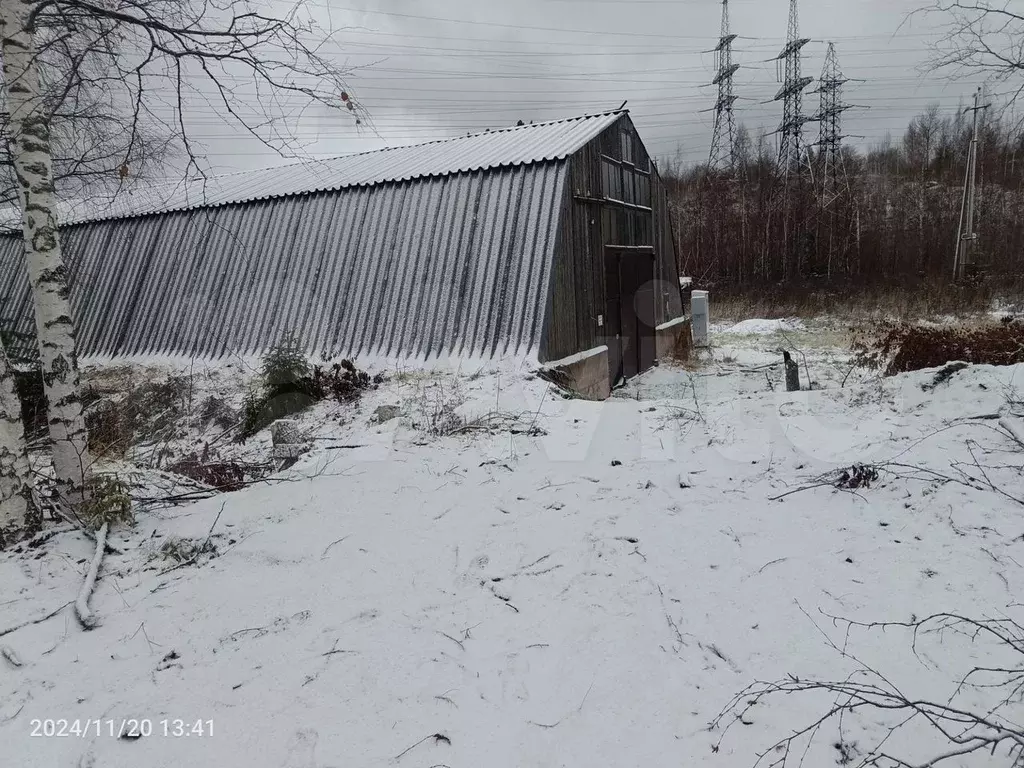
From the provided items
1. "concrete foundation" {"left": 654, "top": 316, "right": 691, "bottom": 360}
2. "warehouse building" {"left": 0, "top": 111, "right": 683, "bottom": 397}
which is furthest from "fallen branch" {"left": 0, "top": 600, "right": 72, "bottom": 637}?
"concrete foundation" {"left": 654, "top": 316, "right": 691, "bottom": 360}

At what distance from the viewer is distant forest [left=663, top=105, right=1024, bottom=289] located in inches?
1053

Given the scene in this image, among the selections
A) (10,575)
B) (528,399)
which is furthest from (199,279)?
(10,575)

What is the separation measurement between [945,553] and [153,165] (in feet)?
25.4

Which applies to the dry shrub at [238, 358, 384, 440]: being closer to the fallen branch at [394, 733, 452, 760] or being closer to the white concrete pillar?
the fallen branch at [394, 733, 452, 760]

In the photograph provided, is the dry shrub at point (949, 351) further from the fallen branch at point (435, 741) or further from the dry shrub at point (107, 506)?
the dry shrub at point (107, 506)

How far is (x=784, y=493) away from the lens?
15.2ft

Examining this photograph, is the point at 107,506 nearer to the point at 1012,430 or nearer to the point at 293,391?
the point at 293,391

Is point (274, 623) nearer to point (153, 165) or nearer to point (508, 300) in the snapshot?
point (153, 165)

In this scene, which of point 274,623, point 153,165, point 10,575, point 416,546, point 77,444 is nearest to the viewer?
point 274,623

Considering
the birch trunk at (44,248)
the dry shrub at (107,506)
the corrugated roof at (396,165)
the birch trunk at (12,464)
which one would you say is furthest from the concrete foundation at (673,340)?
the birch trunk at (12,464)

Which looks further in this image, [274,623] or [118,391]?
[118,391]

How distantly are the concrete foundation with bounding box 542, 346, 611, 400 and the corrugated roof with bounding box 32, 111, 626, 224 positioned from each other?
11.4 feet

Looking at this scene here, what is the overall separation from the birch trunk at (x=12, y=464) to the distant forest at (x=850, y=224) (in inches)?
1079

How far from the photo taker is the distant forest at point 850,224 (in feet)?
87.7
